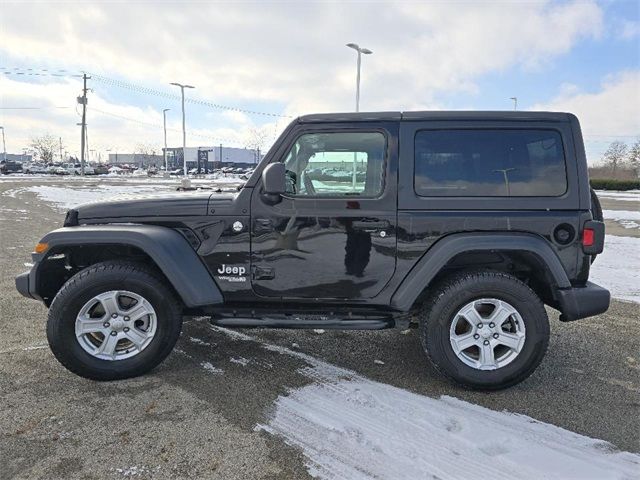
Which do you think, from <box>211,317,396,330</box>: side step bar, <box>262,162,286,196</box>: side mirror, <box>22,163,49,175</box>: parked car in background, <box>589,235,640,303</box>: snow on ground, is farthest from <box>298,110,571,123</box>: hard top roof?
<box>22,163,49,175</box>: parked car in background

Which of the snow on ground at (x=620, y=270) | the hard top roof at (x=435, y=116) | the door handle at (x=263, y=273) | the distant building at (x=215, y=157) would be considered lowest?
the snow on ground at (x=620, y=270)

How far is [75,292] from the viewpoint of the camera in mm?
3297

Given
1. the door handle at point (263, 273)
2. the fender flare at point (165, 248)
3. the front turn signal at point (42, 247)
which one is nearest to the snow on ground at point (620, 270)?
the door handle at point (263, 273)

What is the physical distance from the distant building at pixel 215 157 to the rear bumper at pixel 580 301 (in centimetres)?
8085

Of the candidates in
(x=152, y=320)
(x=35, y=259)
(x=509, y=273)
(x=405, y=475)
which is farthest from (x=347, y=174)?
(x=35, y=259)

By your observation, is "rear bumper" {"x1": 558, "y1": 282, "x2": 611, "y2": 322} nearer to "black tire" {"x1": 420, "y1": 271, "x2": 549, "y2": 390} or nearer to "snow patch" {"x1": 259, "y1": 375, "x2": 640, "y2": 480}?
"black tire" {"x1": 420, "y1": 271, "x2": 549, "y2": 390}

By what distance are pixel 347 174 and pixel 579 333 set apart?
2.90 m

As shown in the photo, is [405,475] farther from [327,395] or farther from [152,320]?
[152,320]

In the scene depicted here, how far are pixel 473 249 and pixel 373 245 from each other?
71cm

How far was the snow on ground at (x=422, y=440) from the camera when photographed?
2.42 m

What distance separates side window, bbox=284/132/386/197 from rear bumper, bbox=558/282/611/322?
155cm

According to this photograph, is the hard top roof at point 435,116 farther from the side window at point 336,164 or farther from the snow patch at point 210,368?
the snow patch at point 210,368

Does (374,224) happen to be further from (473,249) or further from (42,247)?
(42,247)

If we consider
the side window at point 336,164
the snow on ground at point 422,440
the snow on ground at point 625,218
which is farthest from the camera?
the snow on ground at point 625,218
